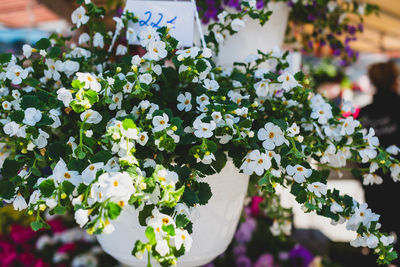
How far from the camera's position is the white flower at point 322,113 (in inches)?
27.9

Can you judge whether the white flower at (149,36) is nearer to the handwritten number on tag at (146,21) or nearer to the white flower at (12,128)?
the handwritten number on tag at (146,21)

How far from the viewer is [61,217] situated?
1.51m

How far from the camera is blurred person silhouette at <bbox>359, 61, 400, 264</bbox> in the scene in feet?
5.82

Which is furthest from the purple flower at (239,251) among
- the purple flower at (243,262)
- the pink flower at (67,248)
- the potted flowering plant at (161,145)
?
the potted flowering plant at (161,145)

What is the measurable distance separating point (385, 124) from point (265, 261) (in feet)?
3.41

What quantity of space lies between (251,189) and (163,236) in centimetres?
49

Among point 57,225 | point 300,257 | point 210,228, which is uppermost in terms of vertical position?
point 210,228

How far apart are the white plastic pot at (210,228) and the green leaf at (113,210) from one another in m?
0.25

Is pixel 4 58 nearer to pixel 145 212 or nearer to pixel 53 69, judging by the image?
pixel 53 69

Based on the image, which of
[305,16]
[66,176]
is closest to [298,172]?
[66,176]

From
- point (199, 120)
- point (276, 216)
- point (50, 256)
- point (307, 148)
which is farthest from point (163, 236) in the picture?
point (50, 256)

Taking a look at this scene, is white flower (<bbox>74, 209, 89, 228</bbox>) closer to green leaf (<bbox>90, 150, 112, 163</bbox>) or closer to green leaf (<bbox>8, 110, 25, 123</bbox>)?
green leaf (<bbox>90, 150, 112, 163</bbox>)

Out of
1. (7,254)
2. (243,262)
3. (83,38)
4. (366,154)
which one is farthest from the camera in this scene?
(243,262)

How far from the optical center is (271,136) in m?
0.60
